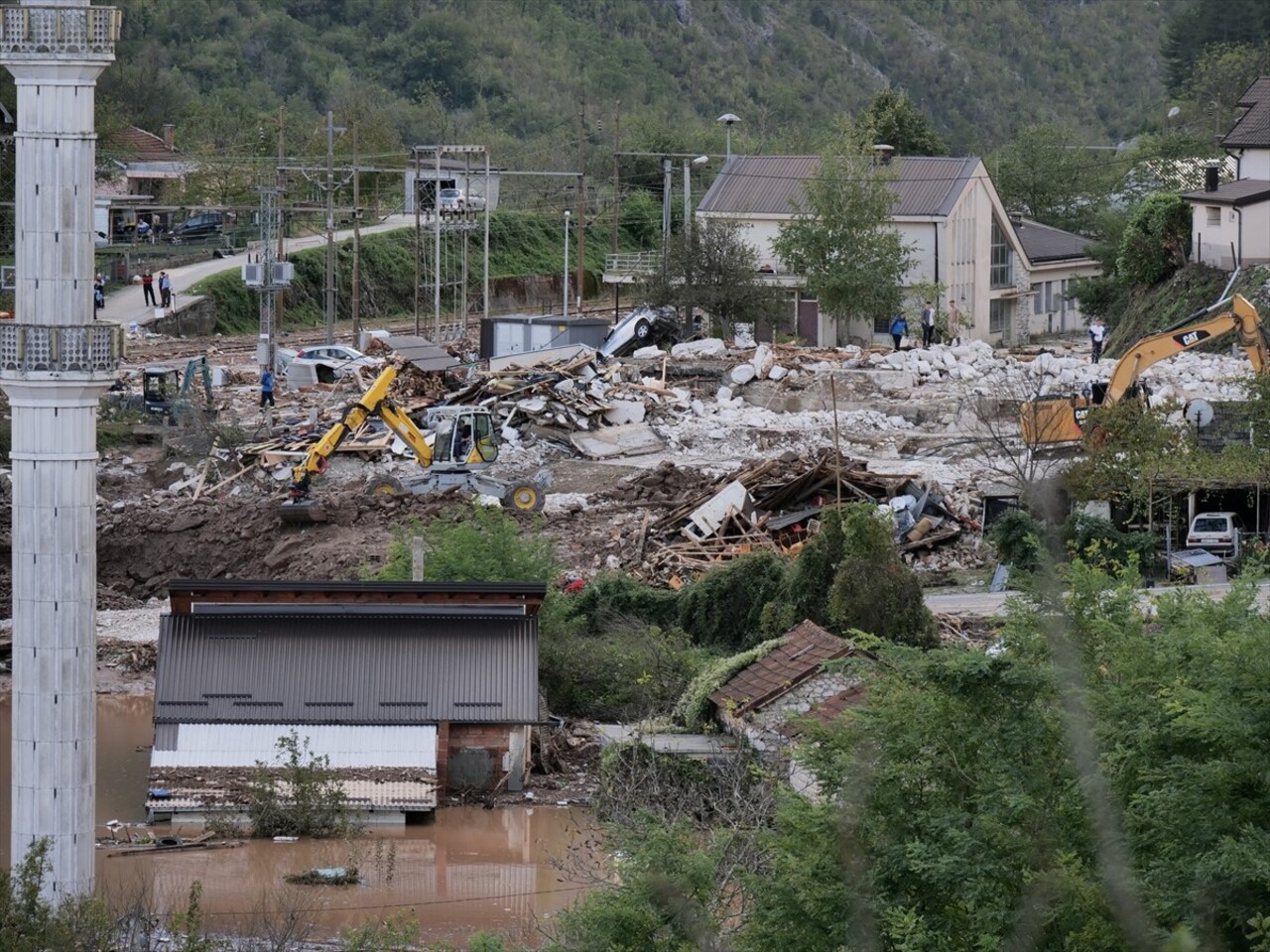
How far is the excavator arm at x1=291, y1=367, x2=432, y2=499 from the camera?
120ft

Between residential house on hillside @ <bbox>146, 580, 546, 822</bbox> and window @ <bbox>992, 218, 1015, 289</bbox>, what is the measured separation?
39641 millimetres

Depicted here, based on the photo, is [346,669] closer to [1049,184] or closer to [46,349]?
[46,349]

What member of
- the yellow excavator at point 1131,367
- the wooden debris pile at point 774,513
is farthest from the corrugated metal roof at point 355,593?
the yellow excavator at point 1131,367

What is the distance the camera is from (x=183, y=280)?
63.0 metres

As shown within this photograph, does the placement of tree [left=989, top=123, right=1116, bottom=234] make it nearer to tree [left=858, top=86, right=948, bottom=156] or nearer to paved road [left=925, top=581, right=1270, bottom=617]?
tree [left=858, top=86, right=948, bottom=156]

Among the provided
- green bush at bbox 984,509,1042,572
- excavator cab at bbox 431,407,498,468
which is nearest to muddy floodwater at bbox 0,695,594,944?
green bush at bbox 984,509,1042,572

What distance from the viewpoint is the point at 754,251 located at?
5578 centimetres

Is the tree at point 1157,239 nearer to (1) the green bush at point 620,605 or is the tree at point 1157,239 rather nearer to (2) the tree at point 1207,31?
(1) the green bush at point 620,605

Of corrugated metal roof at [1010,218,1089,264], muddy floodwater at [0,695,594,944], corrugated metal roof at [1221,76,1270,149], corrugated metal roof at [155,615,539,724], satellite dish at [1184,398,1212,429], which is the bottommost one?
muddy floodwater at [0,695,594,944]

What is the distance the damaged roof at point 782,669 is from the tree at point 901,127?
52.8 m

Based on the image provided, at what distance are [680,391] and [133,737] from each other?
65.9 feet

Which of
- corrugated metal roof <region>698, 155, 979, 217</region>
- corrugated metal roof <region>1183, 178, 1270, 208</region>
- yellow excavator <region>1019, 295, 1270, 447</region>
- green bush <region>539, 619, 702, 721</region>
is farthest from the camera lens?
corrugated metal roof <region>698, 155, 979, 217</region>

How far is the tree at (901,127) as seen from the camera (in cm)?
7544

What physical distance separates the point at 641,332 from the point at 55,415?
32694 mm
